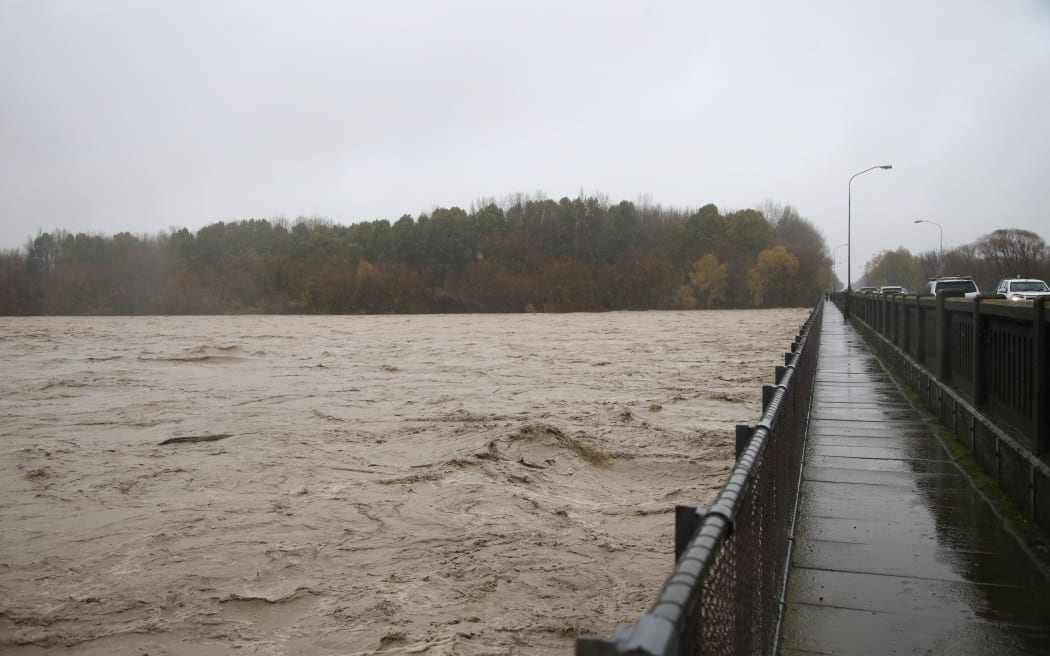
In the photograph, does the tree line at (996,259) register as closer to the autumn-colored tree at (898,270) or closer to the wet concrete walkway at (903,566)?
the autumn-colored tree at (898,270)

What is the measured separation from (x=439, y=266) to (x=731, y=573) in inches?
4756

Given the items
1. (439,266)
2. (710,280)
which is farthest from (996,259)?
(439,266)

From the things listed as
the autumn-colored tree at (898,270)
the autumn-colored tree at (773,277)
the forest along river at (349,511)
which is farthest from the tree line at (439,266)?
the forest along river at (349,511)

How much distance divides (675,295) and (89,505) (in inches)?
4396

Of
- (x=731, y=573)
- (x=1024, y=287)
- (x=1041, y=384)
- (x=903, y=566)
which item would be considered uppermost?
(x=1024, y=287)

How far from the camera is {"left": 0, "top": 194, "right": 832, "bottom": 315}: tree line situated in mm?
108750

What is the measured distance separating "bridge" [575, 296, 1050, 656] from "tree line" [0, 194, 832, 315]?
104 metres

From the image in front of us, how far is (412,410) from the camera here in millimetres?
16203

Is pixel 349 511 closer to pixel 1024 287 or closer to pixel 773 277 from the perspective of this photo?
pixel 1024 287

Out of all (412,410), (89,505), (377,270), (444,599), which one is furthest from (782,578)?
(377,270)

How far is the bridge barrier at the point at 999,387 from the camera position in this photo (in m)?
5.36

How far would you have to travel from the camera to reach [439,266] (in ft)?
400

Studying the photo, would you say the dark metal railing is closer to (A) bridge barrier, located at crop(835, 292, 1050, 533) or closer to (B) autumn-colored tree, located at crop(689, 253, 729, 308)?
(A) bridge barrier, located at crop(835, 292, 1050, 533)

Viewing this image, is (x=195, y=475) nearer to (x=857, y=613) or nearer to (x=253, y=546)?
(x=253, y=546)
